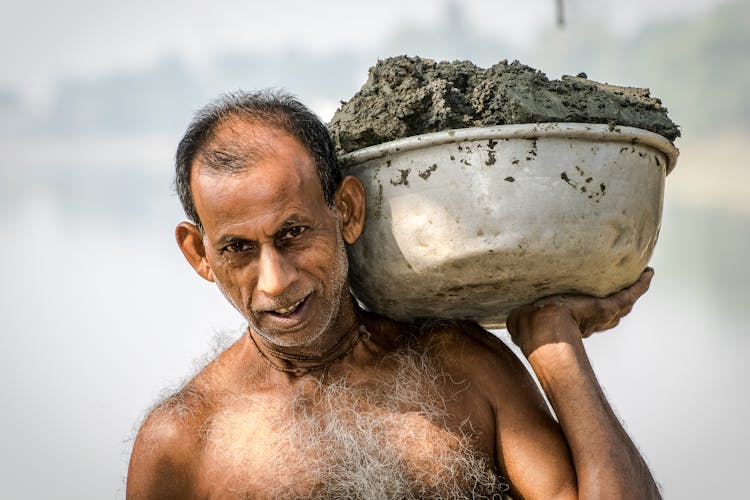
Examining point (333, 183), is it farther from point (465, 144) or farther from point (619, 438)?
point (619, 438)

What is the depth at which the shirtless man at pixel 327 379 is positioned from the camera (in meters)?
2.38

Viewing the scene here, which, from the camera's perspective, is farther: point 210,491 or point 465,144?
point 210,491

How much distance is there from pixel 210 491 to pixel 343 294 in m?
0.60

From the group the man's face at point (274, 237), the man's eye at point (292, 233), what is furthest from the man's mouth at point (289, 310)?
the man's eye at point (292, 233)

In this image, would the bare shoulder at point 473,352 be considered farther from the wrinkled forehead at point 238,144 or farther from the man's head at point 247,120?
the wrinkled forehead at point 238,144

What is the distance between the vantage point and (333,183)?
97.7 inches

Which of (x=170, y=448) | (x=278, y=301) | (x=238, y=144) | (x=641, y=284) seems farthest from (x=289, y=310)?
(x=641, y=284)

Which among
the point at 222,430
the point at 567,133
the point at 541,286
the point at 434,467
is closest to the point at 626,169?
the point at 567,133

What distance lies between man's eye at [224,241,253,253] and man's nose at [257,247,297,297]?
0.04 metres

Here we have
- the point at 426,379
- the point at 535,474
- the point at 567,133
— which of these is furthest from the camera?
the point at 426,379

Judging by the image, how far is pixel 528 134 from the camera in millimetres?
2287

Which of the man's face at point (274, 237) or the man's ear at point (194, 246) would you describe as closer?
the man's face at point (274, 237)

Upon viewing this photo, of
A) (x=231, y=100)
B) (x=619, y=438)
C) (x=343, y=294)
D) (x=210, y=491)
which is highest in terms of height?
(x=231, y=100)

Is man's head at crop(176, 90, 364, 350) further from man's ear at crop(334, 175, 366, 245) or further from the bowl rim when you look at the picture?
the bowl rim
